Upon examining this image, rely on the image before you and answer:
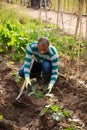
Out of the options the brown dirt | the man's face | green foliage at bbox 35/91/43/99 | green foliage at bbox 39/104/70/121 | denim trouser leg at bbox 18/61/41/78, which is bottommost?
the brown dirt

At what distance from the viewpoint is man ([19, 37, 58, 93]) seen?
491 centimetres

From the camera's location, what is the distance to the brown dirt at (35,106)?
4.39 meters

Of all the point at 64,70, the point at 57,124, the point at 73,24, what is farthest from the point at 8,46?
the point at 73,24

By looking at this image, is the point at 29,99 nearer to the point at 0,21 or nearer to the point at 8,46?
the point at 8,46

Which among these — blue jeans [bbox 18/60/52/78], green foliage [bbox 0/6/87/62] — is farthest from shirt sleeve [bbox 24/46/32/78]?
green foliage [bbox 0/6/87/62]

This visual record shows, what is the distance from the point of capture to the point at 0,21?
26.6 feet

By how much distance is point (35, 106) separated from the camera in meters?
4.94

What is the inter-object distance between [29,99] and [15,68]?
1154 millimetres

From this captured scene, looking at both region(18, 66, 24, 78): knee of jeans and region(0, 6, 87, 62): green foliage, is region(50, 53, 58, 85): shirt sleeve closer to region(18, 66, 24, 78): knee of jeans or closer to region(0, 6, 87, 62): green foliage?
region(18, 66, 24, 78): knee of jeans

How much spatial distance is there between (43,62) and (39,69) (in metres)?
0.24

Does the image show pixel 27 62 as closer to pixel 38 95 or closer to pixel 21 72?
pixel 21 72

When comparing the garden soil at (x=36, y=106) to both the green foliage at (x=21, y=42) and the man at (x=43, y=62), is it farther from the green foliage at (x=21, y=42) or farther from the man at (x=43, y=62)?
the green foliage at (x=21, y=42)

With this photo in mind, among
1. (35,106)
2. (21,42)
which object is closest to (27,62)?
(35,106)

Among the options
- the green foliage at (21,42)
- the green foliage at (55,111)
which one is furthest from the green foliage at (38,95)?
the green foliage at (21,42)
